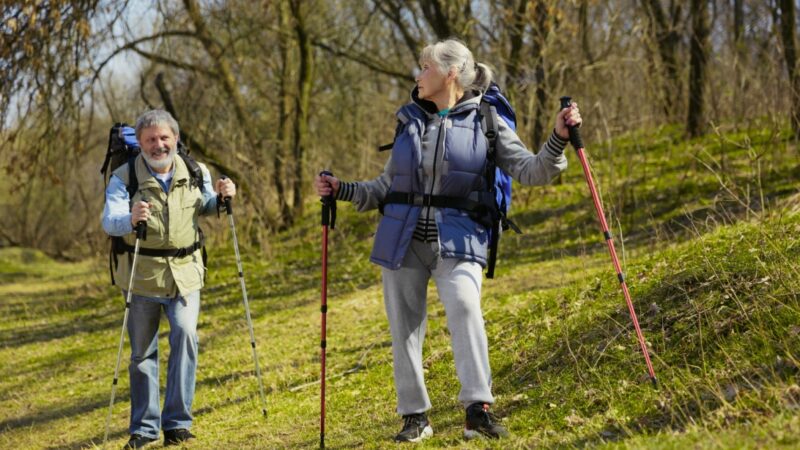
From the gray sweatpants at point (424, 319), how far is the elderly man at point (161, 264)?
1.58 metres

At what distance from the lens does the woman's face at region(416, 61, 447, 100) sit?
191 inches

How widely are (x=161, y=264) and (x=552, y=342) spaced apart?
8.24 ft

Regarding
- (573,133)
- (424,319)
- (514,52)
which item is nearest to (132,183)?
(424,319)

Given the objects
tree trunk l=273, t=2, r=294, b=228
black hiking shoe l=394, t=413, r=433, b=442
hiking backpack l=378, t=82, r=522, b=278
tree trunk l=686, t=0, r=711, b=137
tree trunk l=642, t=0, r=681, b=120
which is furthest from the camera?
tree trunk l=273, t=2, r=294, b=228

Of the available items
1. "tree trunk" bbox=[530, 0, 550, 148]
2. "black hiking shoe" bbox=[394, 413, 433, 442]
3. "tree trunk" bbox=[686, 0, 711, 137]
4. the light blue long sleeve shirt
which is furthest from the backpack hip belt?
"tree trunk" bbox=[686, 0, 711, 137]

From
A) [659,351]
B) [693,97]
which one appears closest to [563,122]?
[659,351]

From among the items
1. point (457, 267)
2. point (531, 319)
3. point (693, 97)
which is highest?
point (693, 97)

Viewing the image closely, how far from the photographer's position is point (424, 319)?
16.4 feet

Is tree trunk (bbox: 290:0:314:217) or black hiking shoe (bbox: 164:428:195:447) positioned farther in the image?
tree trunk (bbox: 290:0:314:217)

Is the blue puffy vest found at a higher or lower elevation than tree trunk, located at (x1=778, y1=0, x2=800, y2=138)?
lower

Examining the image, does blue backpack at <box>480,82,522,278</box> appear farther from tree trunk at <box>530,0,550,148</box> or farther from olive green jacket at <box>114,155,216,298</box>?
tree trunk at <box>530,0,550,148</box>

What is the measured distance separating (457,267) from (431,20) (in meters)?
10.1

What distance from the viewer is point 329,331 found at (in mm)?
9484

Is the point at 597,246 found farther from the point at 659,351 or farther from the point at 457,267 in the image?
the point at 457,267
